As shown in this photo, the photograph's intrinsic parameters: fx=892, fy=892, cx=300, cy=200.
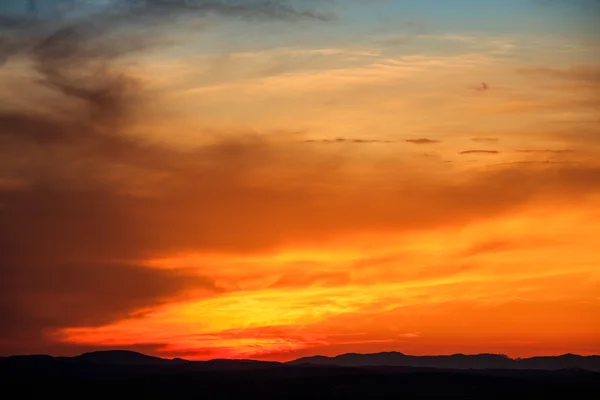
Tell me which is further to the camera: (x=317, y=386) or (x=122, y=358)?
(x=122, y=358)

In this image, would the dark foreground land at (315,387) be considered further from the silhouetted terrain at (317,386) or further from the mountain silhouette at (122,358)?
the mountain silhouette at (122,358)

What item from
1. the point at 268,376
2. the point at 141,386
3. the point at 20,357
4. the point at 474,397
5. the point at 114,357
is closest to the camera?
the point at 474,397

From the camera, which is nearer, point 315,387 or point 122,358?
point 315,387

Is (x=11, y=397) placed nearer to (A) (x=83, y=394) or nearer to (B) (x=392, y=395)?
(A) (x=83, y=394)

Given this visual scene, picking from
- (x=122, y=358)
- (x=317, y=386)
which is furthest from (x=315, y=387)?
(x=122, y=358)

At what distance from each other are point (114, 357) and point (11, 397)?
→ 9276 cm

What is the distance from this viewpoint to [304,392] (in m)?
95.9

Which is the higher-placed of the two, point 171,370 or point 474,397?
point 171,370

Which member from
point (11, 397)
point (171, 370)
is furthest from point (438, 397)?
point (171, 370)

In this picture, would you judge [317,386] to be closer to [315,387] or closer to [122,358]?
[315,387]

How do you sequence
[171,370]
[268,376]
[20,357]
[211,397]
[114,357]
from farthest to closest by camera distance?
[114,357] → [20,357] → [171,370] → [268,376] → [211,397]

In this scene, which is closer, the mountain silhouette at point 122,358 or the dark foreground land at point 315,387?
the dark foreground land at point 315,387

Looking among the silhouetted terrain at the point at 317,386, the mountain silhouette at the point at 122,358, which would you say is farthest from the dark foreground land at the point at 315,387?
the mountain silhouette at the point at 122,358

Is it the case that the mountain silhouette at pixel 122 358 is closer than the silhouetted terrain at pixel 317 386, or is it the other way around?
the silhouetted terrain at pixel 317 386
